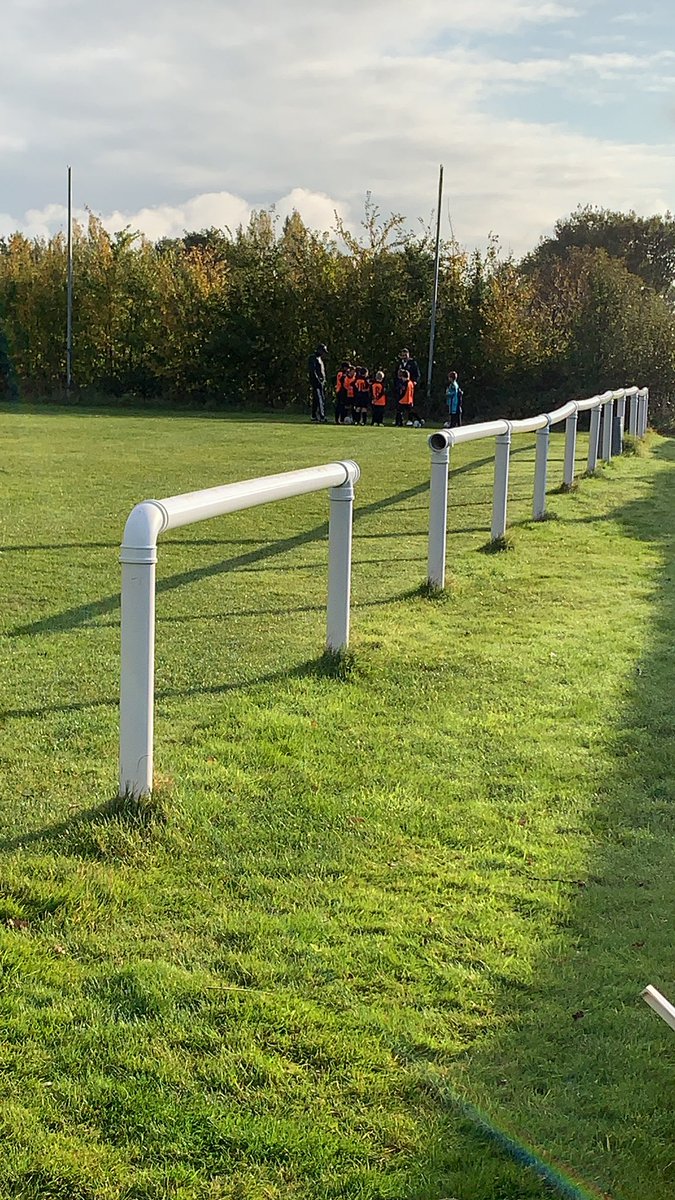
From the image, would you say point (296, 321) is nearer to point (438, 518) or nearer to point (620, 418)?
point (620, 418)

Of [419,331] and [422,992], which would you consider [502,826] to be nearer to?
[422,992]

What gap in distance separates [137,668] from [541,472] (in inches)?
290

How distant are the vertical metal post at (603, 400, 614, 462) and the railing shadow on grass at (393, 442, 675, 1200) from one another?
12567 mm

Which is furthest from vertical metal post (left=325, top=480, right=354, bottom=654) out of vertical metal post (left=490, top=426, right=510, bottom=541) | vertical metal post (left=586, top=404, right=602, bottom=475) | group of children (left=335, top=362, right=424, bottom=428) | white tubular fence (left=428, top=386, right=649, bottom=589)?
group of children (left=335, top=362, right=424, bottom=428)

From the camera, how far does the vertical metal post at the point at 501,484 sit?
29.5 ft

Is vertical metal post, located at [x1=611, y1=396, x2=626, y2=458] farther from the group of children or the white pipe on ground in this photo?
the white pipe on ground

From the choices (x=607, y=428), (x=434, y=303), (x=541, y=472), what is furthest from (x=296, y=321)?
(x=541, y=472)

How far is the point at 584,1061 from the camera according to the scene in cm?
264

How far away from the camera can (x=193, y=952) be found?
3000 mm

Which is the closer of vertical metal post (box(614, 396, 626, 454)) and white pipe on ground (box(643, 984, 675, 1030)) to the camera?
white pipe on ground (box(643, 984, 675, 1030))

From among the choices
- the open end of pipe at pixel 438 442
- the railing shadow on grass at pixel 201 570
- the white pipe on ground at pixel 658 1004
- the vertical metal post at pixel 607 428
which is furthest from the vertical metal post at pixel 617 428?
the white pipe on ground at pixel 658 1004

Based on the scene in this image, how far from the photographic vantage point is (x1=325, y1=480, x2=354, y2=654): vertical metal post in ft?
18.4

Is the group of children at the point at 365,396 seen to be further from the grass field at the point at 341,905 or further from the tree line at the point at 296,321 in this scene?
the grass field at the point at 341,905

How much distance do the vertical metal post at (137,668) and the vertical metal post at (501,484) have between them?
5.47m
